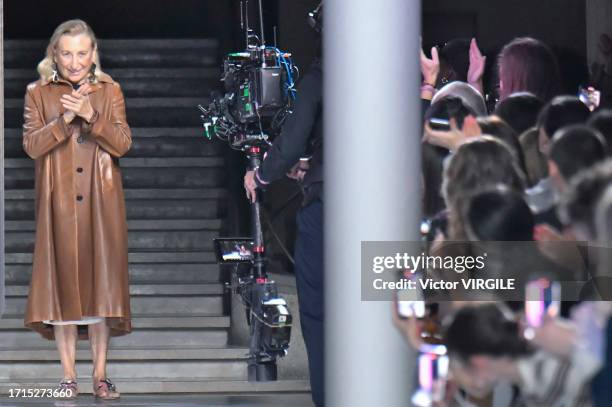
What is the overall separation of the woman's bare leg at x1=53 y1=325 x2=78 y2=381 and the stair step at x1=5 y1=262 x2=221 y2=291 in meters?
2.14

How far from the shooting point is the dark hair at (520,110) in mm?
4074

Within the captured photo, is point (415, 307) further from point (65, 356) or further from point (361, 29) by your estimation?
point (65, 356)

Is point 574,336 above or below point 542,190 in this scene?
below

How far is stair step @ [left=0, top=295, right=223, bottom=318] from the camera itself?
8.84 meters

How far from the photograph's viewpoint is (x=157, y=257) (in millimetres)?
9406

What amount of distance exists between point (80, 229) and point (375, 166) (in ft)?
10.3

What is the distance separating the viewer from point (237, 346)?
8.31 metres

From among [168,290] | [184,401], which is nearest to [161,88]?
[168,290]

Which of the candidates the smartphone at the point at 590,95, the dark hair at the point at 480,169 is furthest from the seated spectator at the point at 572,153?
the smartphone at the point at 590,95

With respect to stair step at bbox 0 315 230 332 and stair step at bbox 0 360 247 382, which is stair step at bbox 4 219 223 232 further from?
stair step at bbox 0 360 247 382

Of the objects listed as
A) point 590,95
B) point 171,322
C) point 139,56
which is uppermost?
point 139,56

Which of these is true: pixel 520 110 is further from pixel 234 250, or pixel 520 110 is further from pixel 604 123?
pixel 234 250

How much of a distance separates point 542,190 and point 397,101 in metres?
0.60

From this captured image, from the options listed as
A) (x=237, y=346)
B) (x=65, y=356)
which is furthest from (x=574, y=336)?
(x=237, y=346)
